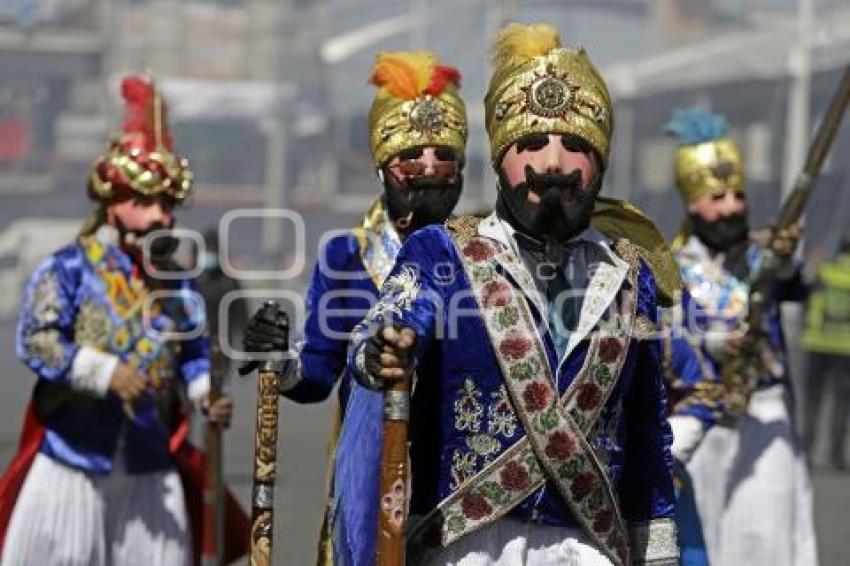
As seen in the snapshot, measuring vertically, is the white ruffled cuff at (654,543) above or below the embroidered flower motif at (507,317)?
below

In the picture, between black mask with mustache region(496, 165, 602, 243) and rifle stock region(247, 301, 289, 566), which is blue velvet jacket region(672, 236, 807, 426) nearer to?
rifle stock region(247, 301, 289, 566)

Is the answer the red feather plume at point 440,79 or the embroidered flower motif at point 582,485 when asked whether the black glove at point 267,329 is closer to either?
the embroidered flower motif at point 582,485

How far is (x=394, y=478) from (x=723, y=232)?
4.21 metres

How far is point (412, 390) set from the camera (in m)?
5.57

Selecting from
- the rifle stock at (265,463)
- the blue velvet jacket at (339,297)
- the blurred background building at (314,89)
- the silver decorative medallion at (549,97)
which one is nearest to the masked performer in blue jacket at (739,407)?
the blue velvet jacket at (339,297)

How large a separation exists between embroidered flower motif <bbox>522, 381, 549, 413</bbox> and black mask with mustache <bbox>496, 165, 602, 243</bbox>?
1.08 ft

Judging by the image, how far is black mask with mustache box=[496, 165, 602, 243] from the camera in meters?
5.58

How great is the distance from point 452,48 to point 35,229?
510 inches

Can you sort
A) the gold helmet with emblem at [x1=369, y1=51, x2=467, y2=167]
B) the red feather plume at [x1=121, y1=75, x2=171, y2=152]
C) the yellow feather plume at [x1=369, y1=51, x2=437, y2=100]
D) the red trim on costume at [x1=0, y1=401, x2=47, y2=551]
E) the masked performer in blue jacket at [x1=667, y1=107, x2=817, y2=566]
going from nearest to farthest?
1. the yellow feather plume at [x1=369, y1=51, x2=437, y2=100]
2. the gold helmet with emblem at [x1=369, y1=51, x2=467, y2=167]
3. the red trim on costume at [x1=0, y1=401, x2=47, y2=551]
4. the red feather plume at [x1=121, y1=75, x2=171, y2=152]
5. the masked performer in blue jacket at [x1=667, y1=107, x2=817, y2=566]

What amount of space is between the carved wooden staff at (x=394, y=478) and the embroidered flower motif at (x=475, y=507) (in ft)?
0.64

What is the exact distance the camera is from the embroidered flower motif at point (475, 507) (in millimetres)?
5516

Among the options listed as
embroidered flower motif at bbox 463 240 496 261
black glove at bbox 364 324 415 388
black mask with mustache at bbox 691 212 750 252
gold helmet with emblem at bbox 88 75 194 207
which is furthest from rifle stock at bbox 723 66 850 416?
black glove at bbox 364 324 415 388

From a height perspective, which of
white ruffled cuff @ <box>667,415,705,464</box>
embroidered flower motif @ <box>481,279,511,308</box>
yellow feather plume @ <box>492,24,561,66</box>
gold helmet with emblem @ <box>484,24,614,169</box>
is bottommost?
white ruffled cuff @ <box>667,415,705,464</box>

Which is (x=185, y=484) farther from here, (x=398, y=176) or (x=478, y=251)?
(x=478, y=251)
